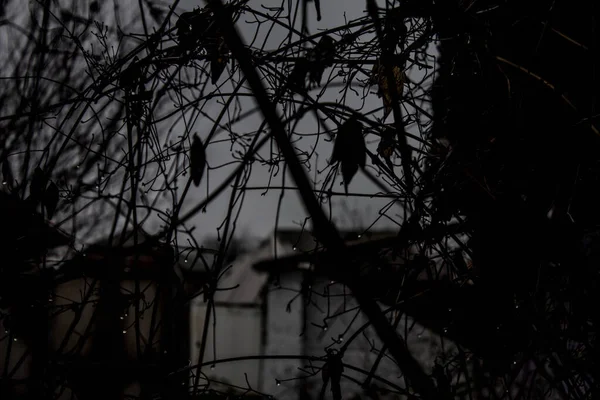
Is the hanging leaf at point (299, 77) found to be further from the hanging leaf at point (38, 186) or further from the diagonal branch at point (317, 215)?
the hanging leaf at point (38, 186)

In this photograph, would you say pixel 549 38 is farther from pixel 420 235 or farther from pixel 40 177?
pixel 40 177

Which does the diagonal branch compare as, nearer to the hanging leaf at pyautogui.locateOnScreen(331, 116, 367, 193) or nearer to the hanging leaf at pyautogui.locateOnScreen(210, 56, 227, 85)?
the hanging leaf at pyautogui.locateOnScreen(331, 116, 367, 193)

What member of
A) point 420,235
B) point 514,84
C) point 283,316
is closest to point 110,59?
point 420,235

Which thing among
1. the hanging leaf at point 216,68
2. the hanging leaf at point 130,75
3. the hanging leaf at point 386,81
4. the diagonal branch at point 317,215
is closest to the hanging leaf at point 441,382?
the diagonal branch at point 317,215

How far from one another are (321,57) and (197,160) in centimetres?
36

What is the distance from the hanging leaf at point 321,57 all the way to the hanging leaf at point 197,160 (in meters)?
0.30

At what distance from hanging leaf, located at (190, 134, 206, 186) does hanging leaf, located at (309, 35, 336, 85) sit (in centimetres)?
30

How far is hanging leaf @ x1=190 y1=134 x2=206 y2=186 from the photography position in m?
1.39

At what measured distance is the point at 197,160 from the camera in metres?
1.40

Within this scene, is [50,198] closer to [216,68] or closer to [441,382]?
[216,68]

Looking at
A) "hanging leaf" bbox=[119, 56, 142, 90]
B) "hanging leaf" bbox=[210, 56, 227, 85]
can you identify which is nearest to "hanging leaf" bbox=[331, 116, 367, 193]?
"hanging leaf" bbox=[210, 56, 227, 85]

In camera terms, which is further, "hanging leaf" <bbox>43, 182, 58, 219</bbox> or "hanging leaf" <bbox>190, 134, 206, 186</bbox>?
"hanging leaf" <bbox>43, 182, 58, 219</bbox>

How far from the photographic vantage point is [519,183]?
5.04 feet

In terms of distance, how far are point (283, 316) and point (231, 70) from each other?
8.50 m
